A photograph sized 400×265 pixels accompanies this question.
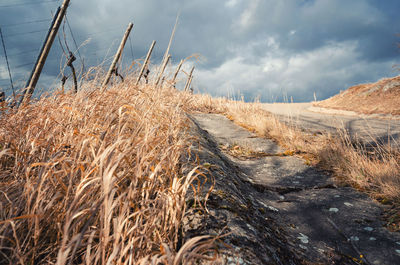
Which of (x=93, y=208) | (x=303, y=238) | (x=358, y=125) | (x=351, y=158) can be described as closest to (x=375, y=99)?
(x=358, y=125)

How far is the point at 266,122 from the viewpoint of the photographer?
5.31 metres

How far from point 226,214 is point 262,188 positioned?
1.48 meters

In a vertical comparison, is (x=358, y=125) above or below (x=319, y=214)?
above

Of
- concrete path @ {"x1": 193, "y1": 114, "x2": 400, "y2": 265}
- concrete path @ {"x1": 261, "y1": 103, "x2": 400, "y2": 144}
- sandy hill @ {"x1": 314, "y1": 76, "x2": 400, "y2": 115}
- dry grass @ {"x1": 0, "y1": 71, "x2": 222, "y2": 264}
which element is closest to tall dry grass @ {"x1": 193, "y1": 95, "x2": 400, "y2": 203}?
concrete path @ {"x1": 193, "y1": 114, "x2": 400, "y2": 265}

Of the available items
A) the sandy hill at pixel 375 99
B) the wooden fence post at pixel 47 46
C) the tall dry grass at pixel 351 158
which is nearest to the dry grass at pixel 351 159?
the tall dry grass at pixel 351 158

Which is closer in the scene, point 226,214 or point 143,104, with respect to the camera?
point 226,214

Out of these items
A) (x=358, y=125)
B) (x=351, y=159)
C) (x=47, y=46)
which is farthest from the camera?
(x=358, y=125)

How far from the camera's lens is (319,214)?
200 centimetres

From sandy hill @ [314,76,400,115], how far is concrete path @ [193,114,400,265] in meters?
8.64

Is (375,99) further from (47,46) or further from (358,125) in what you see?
(47,46)

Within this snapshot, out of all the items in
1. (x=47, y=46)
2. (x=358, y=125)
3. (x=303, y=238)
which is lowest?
(x=303, y=238)

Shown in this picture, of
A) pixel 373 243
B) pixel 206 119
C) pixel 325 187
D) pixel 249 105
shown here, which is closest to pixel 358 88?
pixel 249 105

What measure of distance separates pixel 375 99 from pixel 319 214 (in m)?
13.3

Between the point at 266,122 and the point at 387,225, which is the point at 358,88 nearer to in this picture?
the point at 266,122
